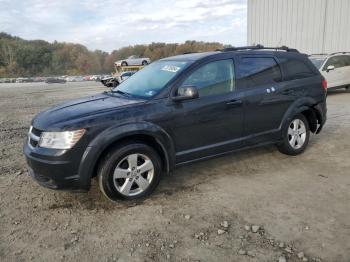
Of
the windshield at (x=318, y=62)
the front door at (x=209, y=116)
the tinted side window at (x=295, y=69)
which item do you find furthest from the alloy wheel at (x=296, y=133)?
the windshield at (x=318, y=62)

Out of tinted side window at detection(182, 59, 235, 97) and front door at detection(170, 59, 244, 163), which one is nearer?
front door at detection(170, 59, 244, 163)

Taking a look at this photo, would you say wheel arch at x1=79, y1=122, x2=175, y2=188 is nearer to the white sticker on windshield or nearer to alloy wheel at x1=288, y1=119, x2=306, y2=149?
the white sticker on windshield

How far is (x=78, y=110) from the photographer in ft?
13.0

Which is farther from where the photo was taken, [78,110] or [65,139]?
[78,110]

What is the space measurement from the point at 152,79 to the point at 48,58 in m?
105

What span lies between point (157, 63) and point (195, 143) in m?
1.52

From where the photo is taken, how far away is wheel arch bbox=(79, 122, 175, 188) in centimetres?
364

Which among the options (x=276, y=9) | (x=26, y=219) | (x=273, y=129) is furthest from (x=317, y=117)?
(x=276, y=9)

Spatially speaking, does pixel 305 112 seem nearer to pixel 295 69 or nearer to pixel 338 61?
pixel 295 69

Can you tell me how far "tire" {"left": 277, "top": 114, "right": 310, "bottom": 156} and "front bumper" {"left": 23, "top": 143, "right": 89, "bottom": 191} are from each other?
311cm

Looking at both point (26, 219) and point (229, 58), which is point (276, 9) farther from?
point (26, 219)

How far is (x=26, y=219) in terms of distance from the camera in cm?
369

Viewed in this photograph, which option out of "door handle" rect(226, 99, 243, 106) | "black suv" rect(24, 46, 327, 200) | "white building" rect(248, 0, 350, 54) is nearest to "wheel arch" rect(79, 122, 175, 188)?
"black suv" rect(24, 46, 327, 200)

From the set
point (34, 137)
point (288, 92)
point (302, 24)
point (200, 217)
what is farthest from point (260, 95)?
point (302, 24)
